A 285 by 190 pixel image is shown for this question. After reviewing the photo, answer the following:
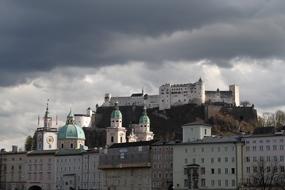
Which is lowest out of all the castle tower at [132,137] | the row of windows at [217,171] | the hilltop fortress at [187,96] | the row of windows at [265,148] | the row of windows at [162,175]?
the row of windows at [162,175]

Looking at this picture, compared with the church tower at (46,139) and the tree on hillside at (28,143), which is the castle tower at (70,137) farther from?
the tree on hillside at (28,143)

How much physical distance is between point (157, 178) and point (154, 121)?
74.7 metres

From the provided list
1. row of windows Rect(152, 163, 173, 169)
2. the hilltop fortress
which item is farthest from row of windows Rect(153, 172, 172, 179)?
the hilltop fortress

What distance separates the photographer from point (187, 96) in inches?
7072

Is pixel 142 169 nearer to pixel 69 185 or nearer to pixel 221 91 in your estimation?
pixel 69 185

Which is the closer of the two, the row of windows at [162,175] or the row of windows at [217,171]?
the row of windows at [217,171]

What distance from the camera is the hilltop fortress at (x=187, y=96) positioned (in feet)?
584

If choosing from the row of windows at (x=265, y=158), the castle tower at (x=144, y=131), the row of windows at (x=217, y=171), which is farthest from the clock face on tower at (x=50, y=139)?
the row of windows at (x=265, y=158)

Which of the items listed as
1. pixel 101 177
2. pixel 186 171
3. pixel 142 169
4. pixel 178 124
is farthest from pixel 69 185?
pixel 178 124

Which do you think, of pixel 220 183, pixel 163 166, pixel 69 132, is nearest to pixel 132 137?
pixel 69 132

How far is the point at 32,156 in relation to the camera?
12938cm

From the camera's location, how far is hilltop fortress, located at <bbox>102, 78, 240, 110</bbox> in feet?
584

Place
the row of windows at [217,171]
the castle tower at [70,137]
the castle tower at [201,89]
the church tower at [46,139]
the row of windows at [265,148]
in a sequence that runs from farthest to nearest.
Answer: the castle tower at [201,89]
the church tower at [46,139]
the castle tower at [70,137]
the row of windows at [217,171]
the row of windows at [265,148]

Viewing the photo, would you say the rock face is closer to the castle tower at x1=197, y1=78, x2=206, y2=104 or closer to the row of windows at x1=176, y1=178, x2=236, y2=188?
the castle tower at x1=197, y1=78, x2=206, y2=104
